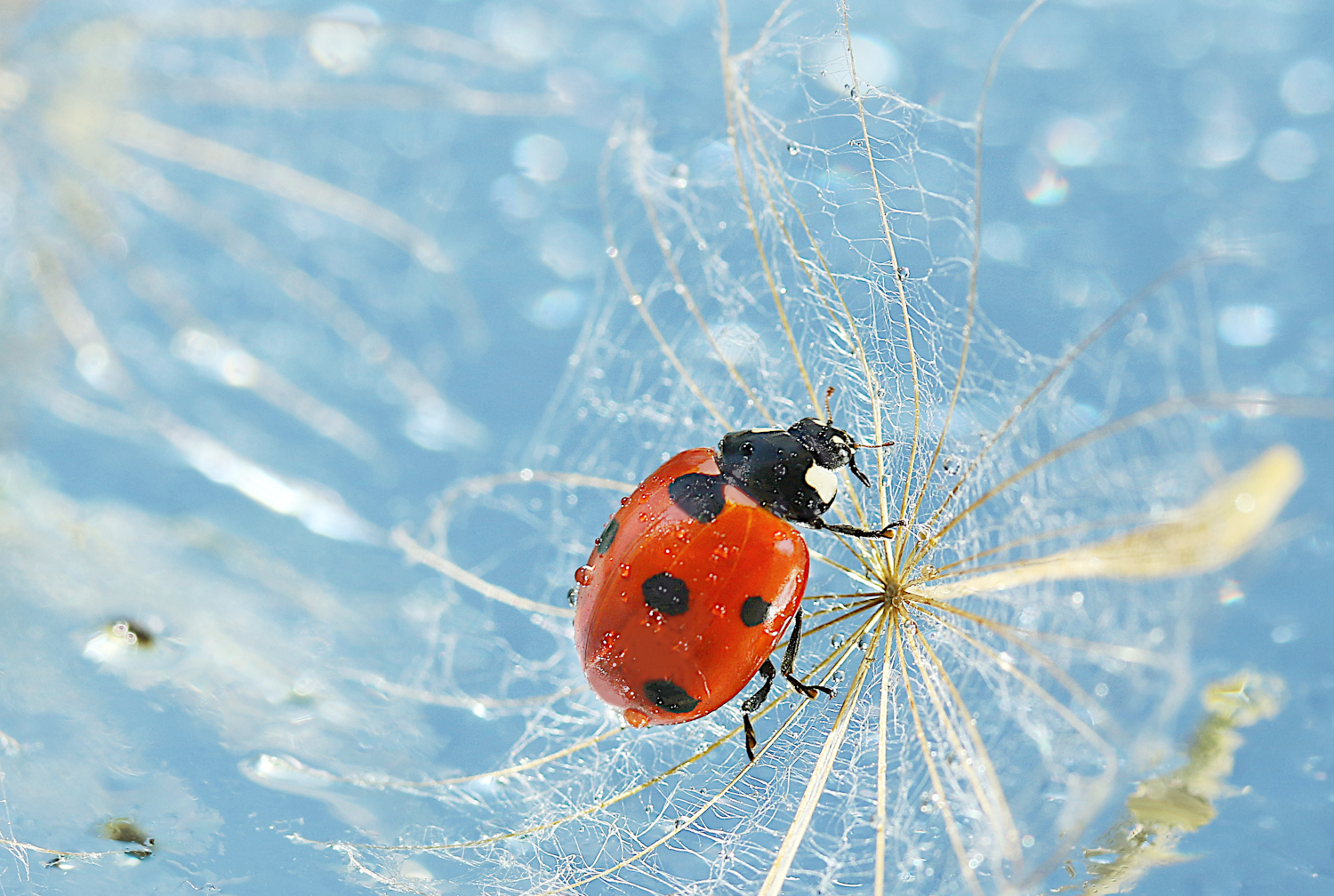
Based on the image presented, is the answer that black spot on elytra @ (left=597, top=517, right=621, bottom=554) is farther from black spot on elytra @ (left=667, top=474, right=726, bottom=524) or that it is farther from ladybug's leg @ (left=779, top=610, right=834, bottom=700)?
ladybug's leg @ (left=779, top=610, right=834, bottom=700)

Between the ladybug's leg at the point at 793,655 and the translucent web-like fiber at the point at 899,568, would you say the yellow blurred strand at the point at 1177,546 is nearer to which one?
the translucent web-like fiber at the point at 899,568

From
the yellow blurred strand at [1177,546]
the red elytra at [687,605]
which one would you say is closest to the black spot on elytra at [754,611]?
the red elytra at [687,605]

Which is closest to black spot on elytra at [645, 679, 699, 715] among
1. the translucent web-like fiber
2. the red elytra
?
the red elytra

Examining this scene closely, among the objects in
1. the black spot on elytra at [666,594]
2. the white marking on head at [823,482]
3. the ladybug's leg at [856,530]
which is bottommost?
the black spot on elytra at [666,594]

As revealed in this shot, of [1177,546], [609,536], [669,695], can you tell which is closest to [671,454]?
[609,536]

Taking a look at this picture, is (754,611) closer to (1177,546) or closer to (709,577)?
(709,577)
